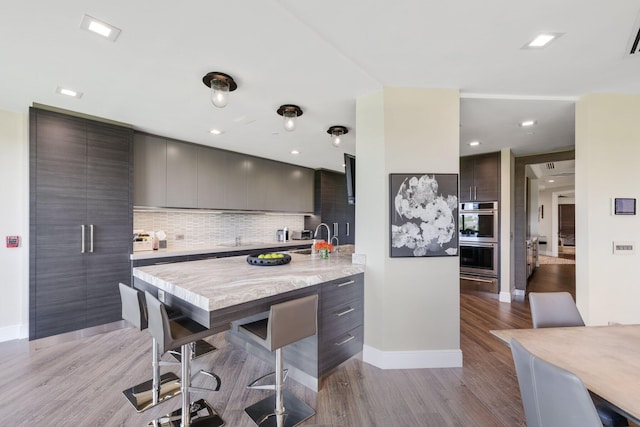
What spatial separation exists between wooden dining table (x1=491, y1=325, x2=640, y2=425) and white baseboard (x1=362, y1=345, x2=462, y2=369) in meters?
1.11

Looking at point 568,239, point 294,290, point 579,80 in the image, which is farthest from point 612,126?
point 568,239

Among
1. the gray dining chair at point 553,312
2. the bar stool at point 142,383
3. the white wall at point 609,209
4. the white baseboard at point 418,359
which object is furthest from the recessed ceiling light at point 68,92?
the white wall at point 609,209

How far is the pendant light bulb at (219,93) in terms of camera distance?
221 centimetres

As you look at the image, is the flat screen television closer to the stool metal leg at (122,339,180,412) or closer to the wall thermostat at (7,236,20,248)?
the stool metal leg at (122,339,180,412)

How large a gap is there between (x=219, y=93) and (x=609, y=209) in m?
3.74

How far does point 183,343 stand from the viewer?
1692 mm

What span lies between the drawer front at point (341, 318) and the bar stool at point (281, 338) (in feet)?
1.17

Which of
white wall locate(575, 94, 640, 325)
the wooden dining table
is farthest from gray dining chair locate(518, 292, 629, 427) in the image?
white wall locate(575, 94, 640, 325)

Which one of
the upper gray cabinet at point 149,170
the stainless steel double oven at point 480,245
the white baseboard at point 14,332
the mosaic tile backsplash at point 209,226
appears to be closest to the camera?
the white baseboard at point 14,332

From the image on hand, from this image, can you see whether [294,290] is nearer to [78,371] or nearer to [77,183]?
[78,371]

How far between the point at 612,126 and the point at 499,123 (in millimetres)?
983

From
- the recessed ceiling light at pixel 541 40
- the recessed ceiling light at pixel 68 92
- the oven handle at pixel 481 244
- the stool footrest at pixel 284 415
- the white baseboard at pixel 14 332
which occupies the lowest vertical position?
the stool footrest at pixel 284 415

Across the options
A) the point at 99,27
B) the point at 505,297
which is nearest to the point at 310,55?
the point at 99,27

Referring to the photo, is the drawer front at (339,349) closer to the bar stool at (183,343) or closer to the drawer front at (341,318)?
the drawer front at (341,318)
